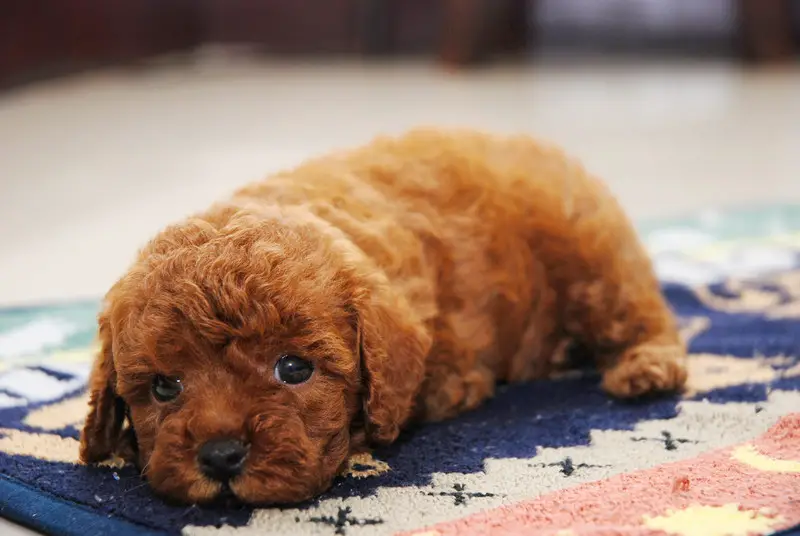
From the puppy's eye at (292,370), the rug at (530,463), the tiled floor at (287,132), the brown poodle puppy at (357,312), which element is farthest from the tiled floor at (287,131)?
the puppy's eye at (292,370)

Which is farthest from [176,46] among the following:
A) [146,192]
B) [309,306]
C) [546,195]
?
[309,306]

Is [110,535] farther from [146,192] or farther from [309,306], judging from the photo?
[146,192]

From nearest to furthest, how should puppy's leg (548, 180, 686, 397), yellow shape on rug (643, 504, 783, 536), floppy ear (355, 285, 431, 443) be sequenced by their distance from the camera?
1. yellow shape on rug (643, 504, 783, 536)
2. floppy ear (355, 285, 431, 443)
3. puppy's leg (548, 180, 686, 397)

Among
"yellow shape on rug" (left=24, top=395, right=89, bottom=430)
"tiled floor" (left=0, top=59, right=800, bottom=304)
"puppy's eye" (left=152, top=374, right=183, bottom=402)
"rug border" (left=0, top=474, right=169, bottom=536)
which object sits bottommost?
"tiled floor" (left=0, top=59, right=800, bottom=304)

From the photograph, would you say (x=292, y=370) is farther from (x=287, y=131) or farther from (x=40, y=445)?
(x=287, y=131)

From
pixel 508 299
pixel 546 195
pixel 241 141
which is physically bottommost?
pixel 241 141

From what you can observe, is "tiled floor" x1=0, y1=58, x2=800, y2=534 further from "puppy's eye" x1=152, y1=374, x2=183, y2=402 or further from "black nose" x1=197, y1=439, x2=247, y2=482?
"black nose" x1=197, y1=439, x2=247, y2=482

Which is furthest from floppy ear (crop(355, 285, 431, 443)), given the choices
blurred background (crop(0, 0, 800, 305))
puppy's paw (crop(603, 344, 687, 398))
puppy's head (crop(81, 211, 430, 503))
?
blurred background (crop(0, 0, 800, 305))

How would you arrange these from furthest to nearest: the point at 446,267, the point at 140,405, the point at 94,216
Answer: the point at 94,216
the point at 446,267
the point at 140,405
